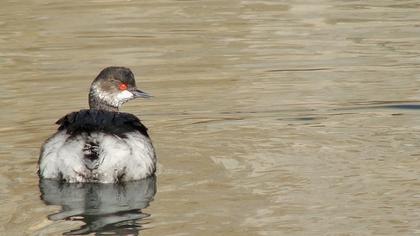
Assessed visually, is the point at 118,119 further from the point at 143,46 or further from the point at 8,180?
the point at 143,46

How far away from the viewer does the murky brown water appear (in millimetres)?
8742

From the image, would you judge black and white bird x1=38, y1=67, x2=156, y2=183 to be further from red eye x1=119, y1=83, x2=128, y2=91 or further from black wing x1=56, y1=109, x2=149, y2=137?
red eye x1=119, y1=83, x2=128, y2=91

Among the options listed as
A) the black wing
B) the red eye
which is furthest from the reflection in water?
the red eye

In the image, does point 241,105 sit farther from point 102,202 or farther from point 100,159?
point 102,202

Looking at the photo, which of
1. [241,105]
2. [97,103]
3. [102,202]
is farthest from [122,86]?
[102,202]

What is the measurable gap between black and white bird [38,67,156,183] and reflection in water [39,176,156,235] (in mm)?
63

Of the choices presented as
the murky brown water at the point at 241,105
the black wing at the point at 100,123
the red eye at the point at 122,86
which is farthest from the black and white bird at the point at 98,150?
the red eye at the point at 122,86

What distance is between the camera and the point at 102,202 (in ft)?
30.1

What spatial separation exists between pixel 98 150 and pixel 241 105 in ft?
11.3

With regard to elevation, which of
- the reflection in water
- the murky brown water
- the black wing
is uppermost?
the black wing

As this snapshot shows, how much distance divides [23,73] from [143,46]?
6.10 ft

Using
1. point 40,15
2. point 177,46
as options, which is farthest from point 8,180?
point 40,15

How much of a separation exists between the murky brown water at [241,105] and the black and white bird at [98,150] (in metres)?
0.16

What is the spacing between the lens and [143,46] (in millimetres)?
15914
